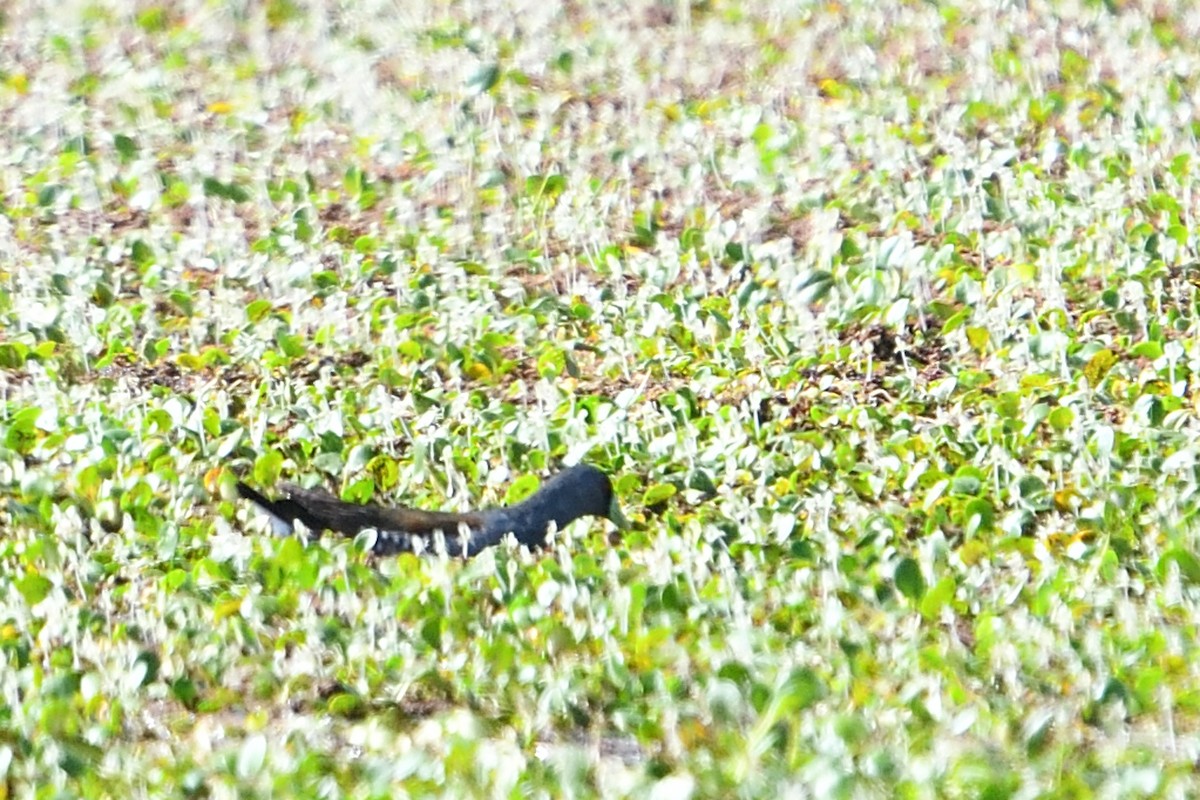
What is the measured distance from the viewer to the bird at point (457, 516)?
4852mm

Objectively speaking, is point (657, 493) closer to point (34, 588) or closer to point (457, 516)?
point (457, 516)

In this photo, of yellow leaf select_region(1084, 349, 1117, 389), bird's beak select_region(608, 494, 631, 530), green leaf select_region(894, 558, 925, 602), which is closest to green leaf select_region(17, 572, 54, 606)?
bird's beak select_region(608, 494, 631, 530)

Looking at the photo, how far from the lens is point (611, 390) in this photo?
588 cm

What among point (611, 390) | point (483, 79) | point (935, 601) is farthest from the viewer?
point (483, 79)

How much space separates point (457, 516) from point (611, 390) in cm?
107

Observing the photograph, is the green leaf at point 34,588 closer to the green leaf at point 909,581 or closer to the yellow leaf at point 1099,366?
the green leaf at point 909,581

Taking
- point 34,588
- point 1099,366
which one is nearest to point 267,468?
point 34,588

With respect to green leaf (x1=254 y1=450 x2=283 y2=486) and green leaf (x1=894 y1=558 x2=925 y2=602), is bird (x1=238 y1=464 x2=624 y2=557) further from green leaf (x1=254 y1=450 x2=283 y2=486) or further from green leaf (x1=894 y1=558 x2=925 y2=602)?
green leaf (x1=894 y1=558 x2=925 y2=602)

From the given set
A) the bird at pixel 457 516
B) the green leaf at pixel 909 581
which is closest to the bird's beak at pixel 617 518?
the bird at pixel 457 516

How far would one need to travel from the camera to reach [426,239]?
6977 mm

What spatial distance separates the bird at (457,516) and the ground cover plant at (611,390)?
0.09 meters

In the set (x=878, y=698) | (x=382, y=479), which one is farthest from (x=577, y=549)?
(x=878, y=698)

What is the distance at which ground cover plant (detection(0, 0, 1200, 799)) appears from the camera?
3.92 meters

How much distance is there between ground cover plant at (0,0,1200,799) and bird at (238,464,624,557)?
0.29 feet
